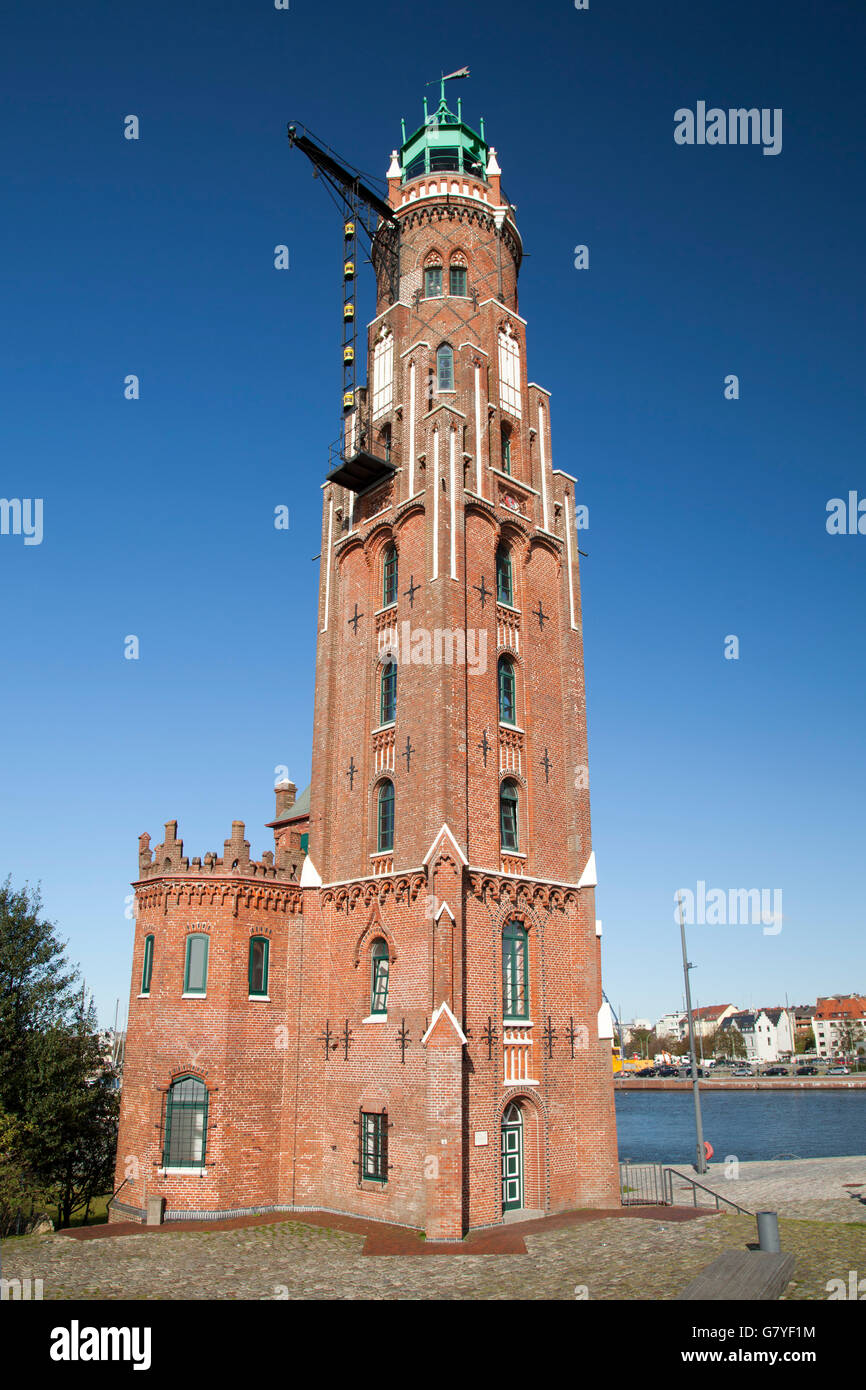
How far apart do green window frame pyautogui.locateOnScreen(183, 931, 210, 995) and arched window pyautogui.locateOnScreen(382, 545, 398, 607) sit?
1101 cm

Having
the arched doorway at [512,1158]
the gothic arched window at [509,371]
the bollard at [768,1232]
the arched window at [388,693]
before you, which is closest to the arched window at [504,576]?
the arched window at [388,693]

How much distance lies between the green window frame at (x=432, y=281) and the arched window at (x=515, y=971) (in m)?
20.3

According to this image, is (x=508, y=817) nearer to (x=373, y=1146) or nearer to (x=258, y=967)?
(x=258, y=967)

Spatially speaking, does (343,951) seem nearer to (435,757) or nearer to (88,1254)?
(435,757)

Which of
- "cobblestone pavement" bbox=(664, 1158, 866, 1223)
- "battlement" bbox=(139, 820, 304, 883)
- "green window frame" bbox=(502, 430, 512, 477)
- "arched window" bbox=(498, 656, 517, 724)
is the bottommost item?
"cobblestone pavement" bbox=(664, 1158, 866, 1223)

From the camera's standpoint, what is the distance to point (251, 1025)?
25266mm

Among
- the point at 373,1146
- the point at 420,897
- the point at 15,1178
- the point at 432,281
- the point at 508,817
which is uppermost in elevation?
the point at 432,281

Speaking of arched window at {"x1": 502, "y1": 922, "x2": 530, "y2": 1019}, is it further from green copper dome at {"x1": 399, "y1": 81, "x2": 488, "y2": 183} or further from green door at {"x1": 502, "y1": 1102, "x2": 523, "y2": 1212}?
green copper dome at {"x1": 399, "y1": 81, "x2": 488, "y2": 183}

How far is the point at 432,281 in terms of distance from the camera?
101 ft

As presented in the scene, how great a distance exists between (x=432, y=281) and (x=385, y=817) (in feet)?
58.7

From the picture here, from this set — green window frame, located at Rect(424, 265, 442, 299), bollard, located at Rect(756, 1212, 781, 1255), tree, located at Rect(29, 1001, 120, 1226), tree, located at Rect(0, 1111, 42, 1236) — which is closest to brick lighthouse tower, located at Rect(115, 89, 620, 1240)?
green window frame, located at Rect(424, 265, 442, 299)

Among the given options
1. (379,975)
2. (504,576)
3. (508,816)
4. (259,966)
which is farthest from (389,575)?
(259,966)

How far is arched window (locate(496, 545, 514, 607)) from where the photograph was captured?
91.7ft
